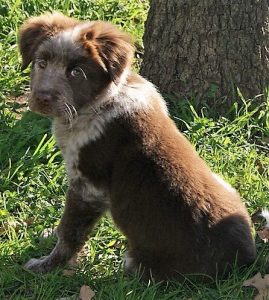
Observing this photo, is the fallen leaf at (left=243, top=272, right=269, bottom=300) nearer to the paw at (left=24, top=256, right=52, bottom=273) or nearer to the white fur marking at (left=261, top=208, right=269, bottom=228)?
the white fur marking at (left=261, top=208, right=269, bottom=228)

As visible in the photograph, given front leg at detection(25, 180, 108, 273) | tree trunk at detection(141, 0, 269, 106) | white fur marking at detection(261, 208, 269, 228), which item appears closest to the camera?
front leg at detection(25, 180, 108, 273)

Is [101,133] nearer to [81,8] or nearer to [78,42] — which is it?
[78,42]

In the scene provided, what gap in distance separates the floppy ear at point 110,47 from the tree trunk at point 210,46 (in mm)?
1670

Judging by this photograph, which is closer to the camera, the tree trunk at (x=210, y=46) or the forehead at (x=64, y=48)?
the forehead at (x=64, y=48)

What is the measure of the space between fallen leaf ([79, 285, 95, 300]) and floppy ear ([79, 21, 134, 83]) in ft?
3.88

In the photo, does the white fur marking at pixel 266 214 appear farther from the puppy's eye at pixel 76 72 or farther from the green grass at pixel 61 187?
the puppy's eye at pixel 76 72

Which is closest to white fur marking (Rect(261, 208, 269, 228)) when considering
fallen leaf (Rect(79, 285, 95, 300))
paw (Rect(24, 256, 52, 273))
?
fallen leaf (Rect(79, 285, 95, 300))

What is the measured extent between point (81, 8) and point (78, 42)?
314 centimetres

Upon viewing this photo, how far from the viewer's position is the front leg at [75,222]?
495cm

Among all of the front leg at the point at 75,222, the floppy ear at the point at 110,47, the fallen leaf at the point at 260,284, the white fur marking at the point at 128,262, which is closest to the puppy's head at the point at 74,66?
the floppy ear at the point at 110,47

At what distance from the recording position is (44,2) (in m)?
7.60

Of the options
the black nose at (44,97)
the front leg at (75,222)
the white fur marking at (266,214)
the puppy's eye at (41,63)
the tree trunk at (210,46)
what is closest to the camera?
the black nose at (44,97)

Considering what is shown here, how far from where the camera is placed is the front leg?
495 centimetres

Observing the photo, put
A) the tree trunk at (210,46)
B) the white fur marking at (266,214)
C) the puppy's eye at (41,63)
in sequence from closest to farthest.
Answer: the puppy's eye at (41,63) < the white fur marking at (266,214) < the tree trunk at (210,46)
